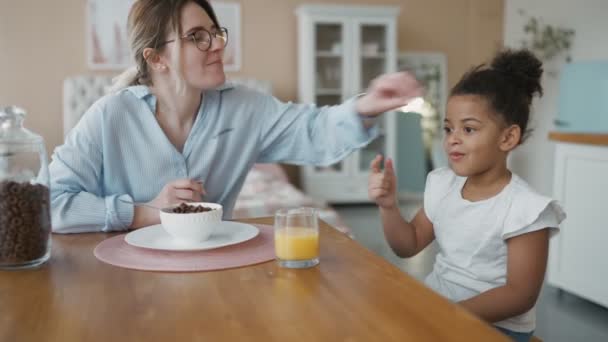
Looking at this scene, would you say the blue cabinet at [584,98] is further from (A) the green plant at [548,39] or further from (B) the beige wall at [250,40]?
(B) the beige wall at [250,40]

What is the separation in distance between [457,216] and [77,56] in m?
4.70

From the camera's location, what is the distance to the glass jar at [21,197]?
104 cm

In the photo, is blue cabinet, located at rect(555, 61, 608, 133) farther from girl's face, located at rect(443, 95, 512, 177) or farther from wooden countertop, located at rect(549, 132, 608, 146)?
girl's face, located at rect(443, 95, 512, 177)

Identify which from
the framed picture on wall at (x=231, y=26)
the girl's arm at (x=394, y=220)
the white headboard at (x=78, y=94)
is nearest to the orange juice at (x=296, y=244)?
the girl's arm at (x=394, y=220)

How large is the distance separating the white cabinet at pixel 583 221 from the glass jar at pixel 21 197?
2486 millimetres

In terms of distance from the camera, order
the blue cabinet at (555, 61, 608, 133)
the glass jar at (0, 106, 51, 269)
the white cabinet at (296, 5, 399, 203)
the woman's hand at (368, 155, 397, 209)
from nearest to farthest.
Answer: the glass jar at (0, 106, 51, 269), the woman's hand at (368, 155, 397, 209), the blue cabinet at (555, 61, 608, 133), the white cabinet at (296, 5, 399, 203)

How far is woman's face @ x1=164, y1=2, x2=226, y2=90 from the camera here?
156 cm

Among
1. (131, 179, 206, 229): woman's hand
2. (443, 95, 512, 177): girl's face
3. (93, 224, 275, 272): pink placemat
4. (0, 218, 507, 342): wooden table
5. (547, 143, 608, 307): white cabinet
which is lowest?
(547, 143, 608, 307): white cabinet

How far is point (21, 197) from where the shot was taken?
1048mm

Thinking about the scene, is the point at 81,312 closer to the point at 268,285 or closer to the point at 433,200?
the point at 268,285

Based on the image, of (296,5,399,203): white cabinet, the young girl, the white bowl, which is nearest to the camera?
the white bowl

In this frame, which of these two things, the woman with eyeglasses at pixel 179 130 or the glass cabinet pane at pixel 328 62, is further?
the glass cabinet pane at pixel 328 62

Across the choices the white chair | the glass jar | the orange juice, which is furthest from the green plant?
the glass jar

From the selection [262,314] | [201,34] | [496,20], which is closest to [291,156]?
[201,34]
